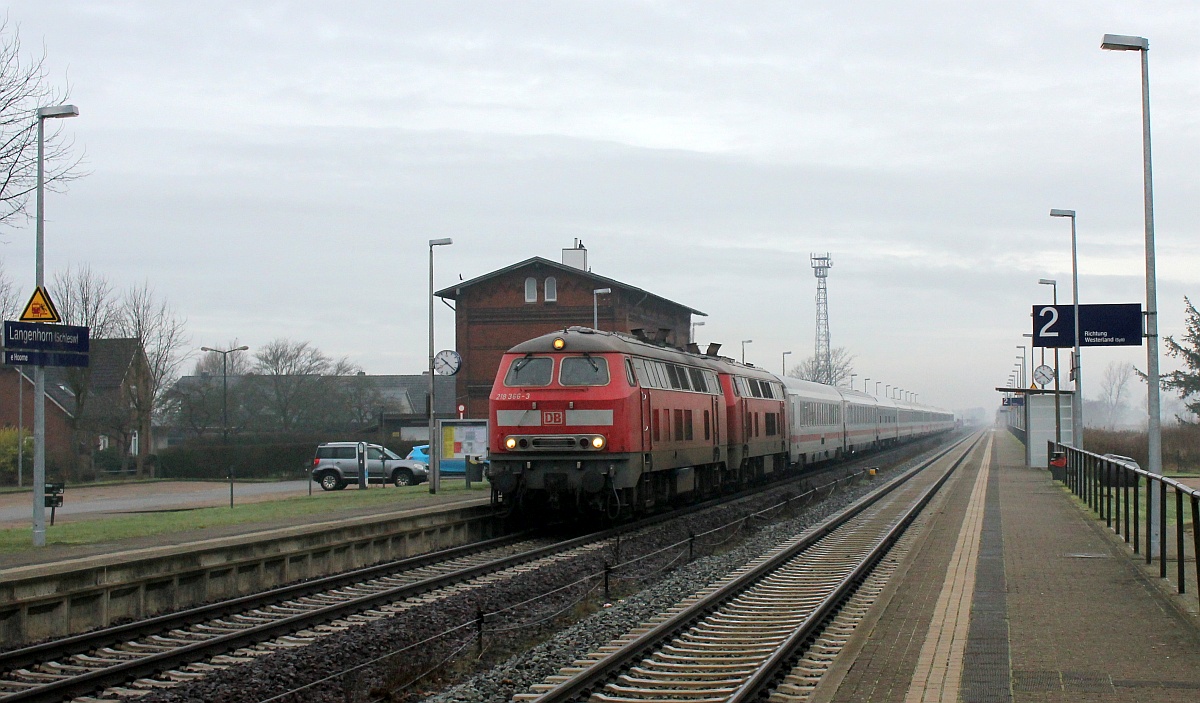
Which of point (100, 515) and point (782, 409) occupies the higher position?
point (782, 409)

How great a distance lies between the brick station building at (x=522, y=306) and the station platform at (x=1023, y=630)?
3966 centimetres

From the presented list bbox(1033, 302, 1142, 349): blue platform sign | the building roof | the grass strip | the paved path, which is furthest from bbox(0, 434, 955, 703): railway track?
Result: the building roof

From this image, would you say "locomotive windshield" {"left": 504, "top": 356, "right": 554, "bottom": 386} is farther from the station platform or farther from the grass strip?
the station platform

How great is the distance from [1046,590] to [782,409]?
827 inches

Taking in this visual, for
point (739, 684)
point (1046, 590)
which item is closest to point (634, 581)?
point (1046, 590)

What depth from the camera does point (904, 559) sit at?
49.0 feet

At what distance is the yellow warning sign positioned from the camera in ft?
52.2

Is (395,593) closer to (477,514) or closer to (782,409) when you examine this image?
(477,514)

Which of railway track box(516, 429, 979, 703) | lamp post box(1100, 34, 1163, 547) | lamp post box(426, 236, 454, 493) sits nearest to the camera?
railway track box(516, 429, 979, 703)

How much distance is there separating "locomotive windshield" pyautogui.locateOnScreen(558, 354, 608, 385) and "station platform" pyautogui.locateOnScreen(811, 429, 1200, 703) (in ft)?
17.9

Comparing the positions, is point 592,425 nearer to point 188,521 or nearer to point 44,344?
point 188,521

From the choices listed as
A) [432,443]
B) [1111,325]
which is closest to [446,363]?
[432,443]

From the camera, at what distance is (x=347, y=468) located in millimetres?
39562

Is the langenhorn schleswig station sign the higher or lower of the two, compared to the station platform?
higher
